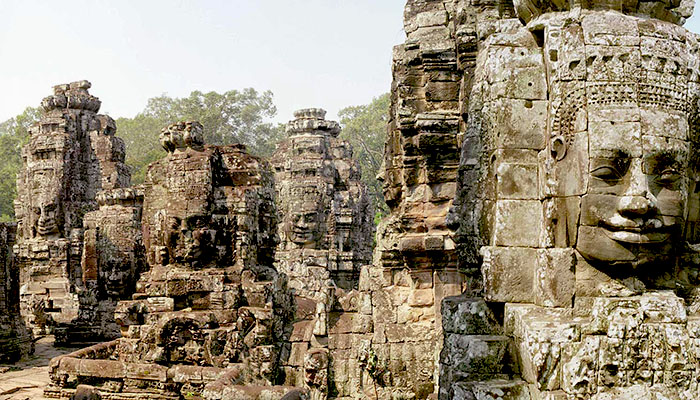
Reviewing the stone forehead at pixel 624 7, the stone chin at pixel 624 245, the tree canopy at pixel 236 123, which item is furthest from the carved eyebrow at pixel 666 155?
the tree canopy at pixel 236 123

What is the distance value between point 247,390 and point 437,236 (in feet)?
8.58

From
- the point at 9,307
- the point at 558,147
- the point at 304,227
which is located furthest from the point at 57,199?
the point at 558,147

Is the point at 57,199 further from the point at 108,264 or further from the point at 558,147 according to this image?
the point at 558,147

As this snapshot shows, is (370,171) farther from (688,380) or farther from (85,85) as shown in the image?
(688,380)

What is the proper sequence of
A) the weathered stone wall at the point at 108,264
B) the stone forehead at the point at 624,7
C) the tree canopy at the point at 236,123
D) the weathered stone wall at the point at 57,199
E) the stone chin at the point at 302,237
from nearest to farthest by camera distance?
the stone forehead at the point at 624,7, the weathered stone wall at the point at 108,264, the weathered stone wall at the point at 57,199, the stone chin at the point at 302,237, the tree canopy at the point at 236,123

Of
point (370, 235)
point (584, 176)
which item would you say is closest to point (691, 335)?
point (584, 176)

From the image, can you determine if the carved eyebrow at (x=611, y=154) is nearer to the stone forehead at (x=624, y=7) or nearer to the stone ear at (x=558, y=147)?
the stone ear at (x=558, y=147)

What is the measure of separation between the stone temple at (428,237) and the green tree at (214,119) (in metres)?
23.2

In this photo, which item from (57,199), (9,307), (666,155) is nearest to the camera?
(666,155)

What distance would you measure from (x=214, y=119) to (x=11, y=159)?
1309cm

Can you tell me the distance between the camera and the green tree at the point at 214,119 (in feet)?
141

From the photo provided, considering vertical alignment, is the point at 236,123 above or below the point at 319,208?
above

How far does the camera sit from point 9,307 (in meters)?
13.2

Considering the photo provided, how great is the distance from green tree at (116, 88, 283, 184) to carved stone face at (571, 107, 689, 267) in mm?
40305
